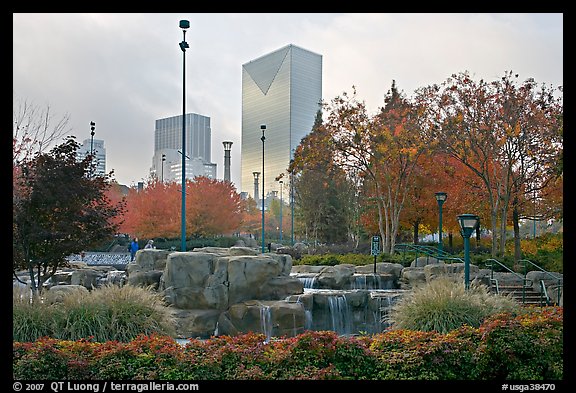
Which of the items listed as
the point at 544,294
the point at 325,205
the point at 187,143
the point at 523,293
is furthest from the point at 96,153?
the point at 187,143

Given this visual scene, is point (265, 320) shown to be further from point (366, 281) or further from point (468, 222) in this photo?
point (366, 281)

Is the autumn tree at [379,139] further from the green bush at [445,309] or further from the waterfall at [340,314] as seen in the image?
the green bush at [445,309]

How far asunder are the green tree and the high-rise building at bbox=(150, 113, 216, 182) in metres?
75.5

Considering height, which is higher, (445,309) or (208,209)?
(208,209)

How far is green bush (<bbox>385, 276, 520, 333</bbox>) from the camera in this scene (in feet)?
30.1

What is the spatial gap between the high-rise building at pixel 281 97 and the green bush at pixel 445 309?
45.2 m

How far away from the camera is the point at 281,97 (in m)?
64.3

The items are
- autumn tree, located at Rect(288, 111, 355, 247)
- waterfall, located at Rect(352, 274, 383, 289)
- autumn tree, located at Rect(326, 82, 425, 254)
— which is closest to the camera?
waterfall, located at Rect(352, 274, 383, 289)

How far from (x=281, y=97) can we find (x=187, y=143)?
4037 cm

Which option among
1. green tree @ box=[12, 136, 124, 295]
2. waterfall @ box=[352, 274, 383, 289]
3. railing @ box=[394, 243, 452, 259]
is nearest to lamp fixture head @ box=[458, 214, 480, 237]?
waterfall @ box=[352, 274, 383, 289]

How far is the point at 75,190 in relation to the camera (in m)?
11.4

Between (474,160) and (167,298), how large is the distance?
1553 centimetres

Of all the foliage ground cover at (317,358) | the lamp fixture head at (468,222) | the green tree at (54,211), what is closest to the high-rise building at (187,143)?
the green tree at (54,211)

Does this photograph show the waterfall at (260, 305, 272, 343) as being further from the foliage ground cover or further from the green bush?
the foliage ground cover
